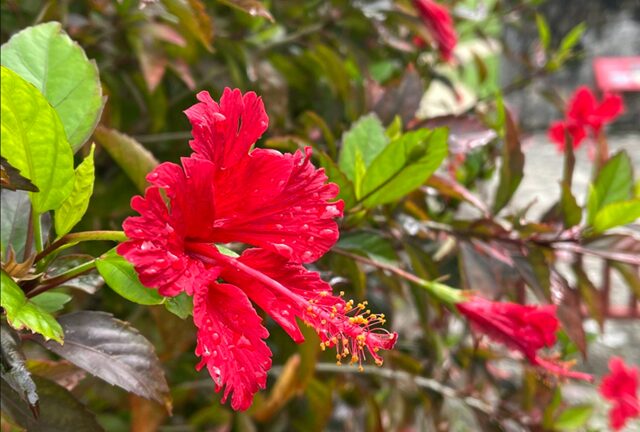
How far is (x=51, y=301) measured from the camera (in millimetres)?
493

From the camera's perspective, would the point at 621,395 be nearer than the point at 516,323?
No

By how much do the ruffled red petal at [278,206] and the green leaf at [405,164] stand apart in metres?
0.19

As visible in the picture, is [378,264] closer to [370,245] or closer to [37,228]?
[370,245]

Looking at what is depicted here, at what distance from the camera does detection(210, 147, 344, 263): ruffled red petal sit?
417 mm

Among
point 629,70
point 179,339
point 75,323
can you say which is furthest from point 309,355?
point 629,70

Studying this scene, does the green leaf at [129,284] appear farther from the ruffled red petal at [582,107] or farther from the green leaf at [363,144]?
the ruffled red petal at [582,107]

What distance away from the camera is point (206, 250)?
0.41 m

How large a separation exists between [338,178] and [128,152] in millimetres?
172

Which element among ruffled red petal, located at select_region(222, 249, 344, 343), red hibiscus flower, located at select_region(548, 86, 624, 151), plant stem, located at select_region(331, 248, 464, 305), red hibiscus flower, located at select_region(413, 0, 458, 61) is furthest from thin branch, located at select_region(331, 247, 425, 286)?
red hibiscus flower, located at select_region(548, 86, 624, 151)

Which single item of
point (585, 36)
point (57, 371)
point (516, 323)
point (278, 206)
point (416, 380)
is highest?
point (278, 206)

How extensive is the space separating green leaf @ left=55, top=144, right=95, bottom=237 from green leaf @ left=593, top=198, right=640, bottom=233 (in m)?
0.52

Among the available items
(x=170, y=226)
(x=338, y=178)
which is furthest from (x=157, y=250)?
(x=338, y=178)

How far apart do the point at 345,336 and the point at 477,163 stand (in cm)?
76

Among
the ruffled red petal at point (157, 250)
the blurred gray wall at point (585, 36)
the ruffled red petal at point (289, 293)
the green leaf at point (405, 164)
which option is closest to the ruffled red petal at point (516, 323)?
the green leaf at point (405, 164)
